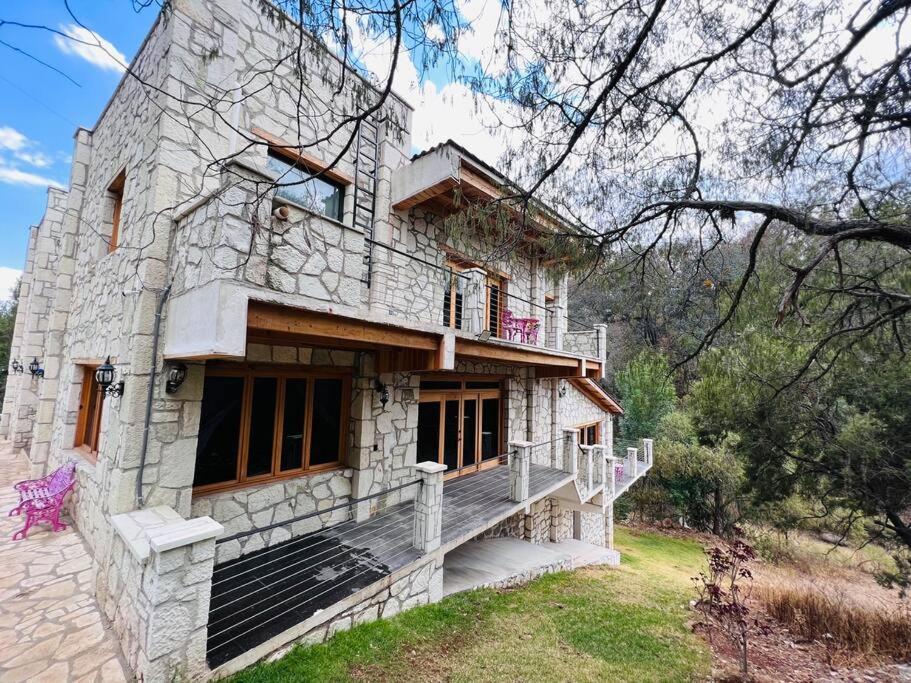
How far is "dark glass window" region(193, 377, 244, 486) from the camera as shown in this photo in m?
4.66

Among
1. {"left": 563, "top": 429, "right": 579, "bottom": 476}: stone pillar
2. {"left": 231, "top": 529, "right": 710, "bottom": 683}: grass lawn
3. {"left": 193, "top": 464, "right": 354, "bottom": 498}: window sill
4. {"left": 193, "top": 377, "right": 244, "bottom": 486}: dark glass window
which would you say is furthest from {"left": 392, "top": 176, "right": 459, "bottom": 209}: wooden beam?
{"left": 563, "top": 429, "right": 579, "bottom": 476}: stone pillar

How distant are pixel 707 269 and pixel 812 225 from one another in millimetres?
1588

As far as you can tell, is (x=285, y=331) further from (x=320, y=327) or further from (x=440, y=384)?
(x=440, y=384)

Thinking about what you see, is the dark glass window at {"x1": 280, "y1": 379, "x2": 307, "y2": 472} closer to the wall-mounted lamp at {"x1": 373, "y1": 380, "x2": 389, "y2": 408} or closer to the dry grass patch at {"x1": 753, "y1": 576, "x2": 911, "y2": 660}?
the wall-mounted lamp at {"x1": 373, "y1": 380, "x2": 389, "y2": 408}

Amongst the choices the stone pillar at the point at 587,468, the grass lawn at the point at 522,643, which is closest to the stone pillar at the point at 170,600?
the grass lawn at the point at 522,643

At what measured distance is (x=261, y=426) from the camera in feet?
17.1

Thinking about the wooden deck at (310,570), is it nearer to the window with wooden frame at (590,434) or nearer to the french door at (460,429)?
the french door at (460,429)

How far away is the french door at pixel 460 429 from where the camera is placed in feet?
25.9

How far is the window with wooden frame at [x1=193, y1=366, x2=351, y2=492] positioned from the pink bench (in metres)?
2.85

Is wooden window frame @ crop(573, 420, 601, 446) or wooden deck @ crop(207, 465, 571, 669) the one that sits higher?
wooden window frame @ crop(573, 420, 601, 446)

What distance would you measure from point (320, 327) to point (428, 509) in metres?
2.94

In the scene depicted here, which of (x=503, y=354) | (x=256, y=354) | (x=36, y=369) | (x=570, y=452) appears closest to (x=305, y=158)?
(x=256, y=354)

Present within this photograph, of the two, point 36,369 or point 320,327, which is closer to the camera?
point 320,327

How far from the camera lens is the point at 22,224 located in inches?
431
